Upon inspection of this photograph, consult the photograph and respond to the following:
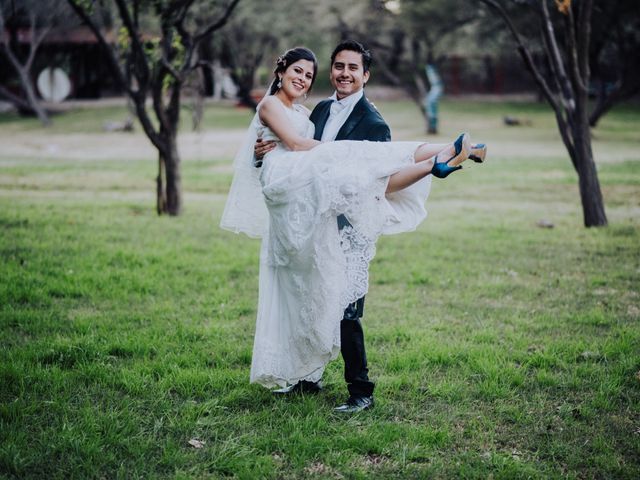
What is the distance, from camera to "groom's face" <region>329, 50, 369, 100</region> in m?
4.20

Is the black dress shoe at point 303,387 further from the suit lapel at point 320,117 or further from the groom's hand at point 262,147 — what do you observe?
the suit lapel at point 320,117

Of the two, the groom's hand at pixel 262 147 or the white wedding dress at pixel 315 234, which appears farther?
the groom's hand at pixel 262 147

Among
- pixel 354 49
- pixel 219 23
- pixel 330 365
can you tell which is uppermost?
pixel 219 23

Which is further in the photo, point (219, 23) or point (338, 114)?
point (219, 23)

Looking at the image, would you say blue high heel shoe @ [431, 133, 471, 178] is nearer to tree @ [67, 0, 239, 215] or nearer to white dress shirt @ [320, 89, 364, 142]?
white dress shirt @ [320, 89, 364, 142]

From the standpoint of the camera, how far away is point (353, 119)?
4.23 meters

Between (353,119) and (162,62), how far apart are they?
672 centimetres

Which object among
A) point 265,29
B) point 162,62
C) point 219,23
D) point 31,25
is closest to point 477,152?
point 219,23

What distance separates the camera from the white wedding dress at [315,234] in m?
3.98

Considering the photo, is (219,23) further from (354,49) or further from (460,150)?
(460,150)

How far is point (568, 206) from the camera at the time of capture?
1235 centimetres

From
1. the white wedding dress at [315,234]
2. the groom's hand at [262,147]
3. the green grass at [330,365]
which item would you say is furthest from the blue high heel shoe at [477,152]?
the green grass at [330,365]

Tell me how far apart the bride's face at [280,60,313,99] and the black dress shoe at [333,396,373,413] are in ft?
6.24

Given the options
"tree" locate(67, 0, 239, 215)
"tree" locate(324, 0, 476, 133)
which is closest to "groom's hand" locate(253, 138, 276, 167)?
"tree" locate(67, 0, 239, 215)
